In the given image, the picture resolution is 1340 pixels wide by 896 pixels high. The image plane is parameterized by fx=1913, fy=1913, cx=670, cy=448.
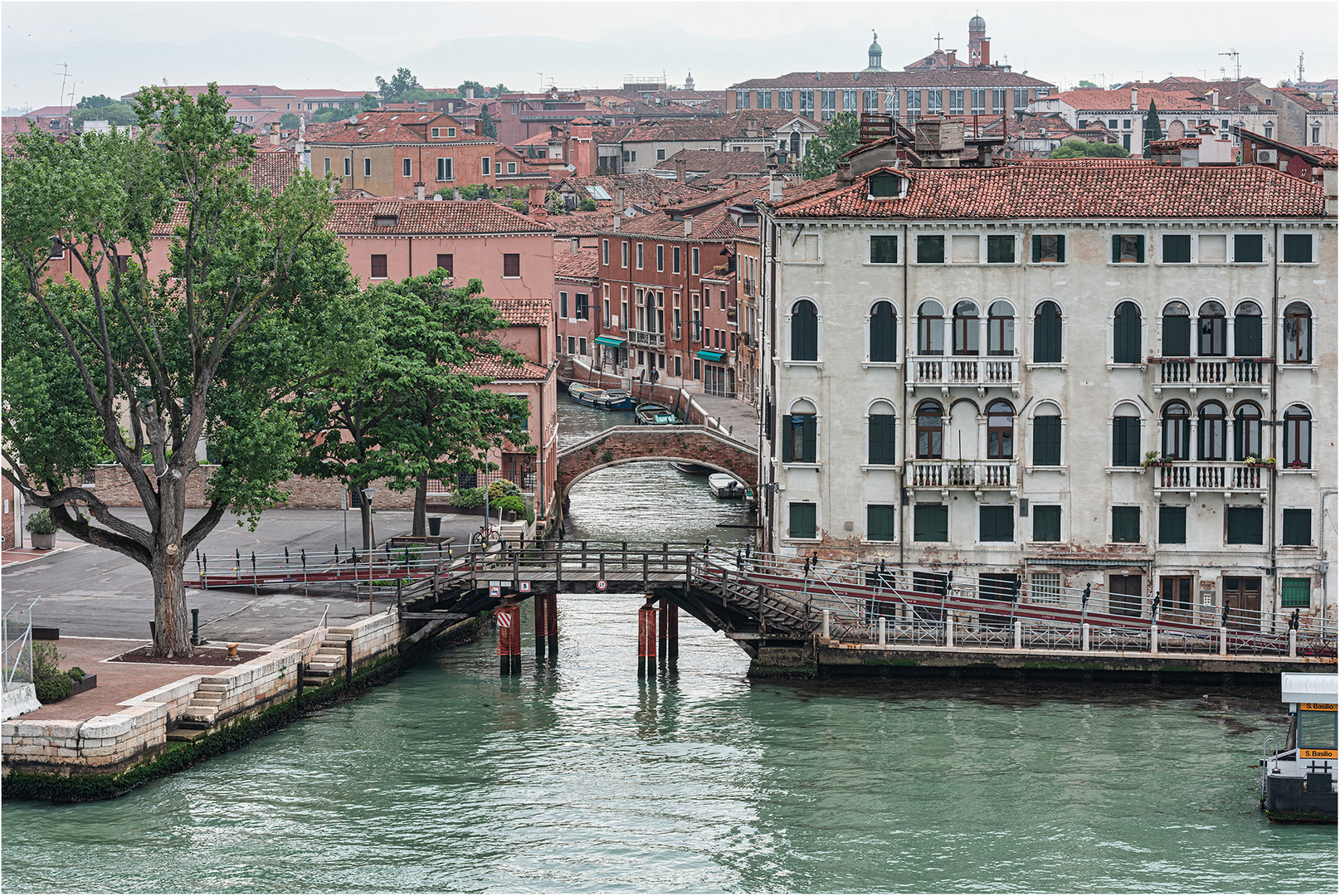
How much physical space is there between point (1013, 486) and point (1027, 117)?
11659 centimetres

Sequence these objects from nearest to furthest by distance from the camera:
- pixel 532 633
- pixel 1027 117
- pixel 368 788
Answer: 1. pixel 368 788
2. pixel 532 633
3. pixel 1027 117

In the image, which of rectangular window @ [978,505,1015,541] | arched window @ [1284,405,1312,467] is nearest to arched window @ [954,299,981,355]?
rectangular window @ [978,505,1015,541]

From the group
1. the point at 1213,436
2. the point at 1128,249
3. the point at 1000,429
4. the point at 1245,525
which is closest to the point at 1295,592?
the point at 1245,525

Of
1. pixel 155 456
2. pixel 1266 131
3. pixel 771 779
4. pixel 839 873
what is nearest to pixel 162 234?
pixel 155 456

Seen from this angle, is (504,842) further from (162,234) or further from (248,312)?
(162,234)

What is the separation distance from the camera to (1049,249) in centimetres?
4297

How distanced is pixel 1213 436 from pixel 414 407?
18.9 m

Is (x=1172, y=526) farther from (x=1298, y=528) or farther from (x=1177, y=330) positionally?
(x=1177, y=330)

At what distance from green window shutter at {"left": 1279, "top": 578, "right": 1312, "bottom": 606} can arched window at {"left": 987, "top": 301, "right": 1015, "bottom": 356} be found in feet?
26.5

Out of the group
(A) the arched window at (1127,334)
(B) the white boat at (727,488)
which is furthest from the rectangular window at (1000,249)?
(B) the white boat at (727,488)

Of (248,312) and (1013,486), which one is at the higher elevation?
(248,312)

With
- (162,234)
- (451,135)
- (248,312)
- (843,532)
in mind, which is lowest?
(843,532)

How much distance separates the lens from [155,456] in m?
36.8

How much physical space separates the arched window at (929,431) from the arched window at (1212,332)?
19.6 feet
